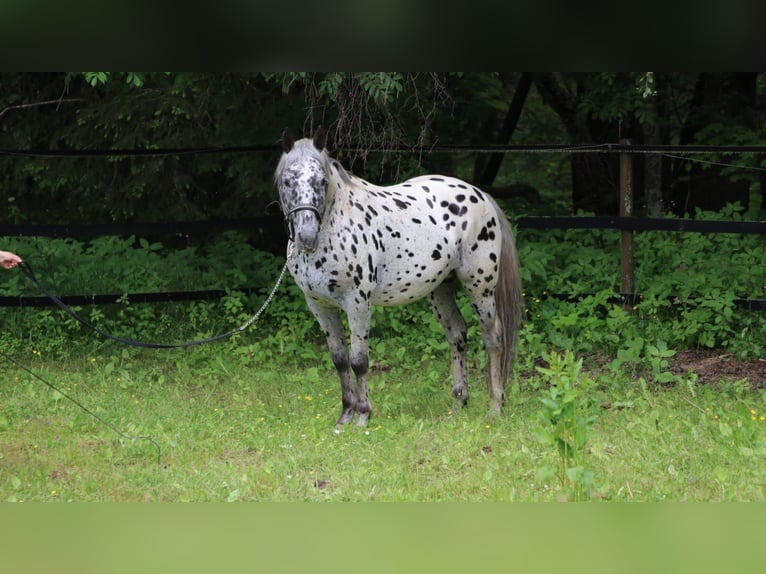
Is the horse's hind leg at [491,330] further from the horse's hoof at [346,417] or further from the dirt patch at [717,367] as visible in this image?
the dirt patch at [717,367]

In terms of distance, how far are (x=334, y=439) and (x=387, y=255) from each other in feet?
4.48

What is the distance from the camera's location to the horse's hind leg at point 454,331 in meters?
7.48

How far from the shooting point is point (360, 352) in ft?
22.5

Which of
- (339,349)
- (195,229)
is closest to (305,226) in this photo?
(339,349)

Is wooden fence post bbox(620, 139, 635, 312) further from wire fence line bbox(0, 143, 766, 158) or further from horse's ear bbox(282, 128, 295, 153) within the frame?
horse's ear bbox(282, 128, 295, 153)

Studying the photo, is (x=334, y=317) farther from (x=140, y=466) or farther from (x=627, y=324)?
(x=627, y=324)

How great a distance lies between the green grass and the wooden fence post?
147 cm

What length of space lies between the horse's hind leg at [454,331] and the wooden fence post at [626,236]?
2.48 metres

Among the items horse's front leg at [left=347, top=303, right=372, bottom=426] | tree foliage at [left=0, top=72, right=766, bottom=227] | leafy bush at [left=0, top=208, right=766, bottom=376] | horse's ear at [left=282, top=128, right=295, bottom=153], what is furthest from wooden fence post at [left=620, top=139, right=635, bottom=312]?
horse's ear at [left=282, top=128, right=295, bottom=153]

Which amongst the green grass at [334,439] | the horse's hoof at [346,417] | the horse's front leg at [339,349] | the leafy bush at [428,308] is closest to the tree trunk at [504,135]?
the leafy bush at [428,308]

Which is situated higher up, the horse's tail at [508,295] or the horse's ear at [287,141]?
the horse's ear at [287,141]

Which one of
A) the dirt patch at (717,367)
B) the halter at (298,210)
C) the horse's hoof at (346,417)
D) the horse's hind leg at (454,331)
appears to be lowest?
the dirt patch at (717,367)

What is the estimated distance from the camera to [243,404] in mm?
7617

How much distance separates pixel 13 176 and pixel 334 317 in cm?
599
